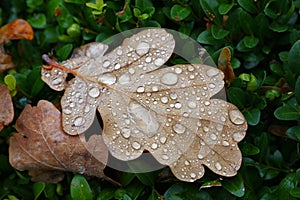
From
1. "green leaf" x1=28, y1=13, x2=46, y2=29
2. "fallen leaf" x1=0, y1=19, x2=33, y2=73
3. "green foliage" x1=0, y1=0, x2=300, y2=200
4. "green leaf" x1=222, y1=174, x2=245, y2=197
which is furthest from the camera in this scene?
"green leaf" x1=28, y1=13, x2=46, y2=29

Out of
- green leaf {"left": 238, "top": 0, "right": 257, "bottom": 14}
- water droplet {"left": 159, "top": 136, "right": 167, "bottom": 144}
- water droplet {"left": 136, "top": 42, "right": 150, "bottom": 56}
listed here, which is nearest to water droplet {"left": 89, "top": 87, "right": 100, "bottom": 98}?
water droplet {"left": 136, "top": 42, "right": 150, "bottom": 56}

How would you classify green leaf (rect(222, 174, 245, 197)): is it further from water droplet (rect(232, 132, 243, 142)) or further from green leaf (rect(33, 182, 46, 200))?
green leaf (rect(33, 182, 46, 200))

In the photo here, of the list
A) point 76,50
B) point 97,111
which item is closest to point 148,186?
point 97,111

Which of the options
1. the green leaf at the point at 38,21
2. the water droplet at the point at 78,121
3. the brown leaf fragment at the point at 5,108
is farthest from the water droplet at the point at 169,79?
the green leaf at the point at 38,21

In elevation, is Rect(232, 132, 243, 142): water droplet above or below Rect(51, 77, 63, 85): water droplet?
below

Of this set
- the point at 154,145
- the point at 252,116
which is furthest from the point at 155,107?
the point at 252,116

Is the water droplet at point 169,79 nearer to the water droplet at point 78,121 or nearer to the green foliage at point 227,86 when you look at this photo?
the green foliage at point 227,86

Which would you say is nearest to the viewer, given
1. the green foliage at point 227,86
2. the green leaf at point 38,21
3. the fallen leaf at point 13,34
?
the green foliage at point 227,86
